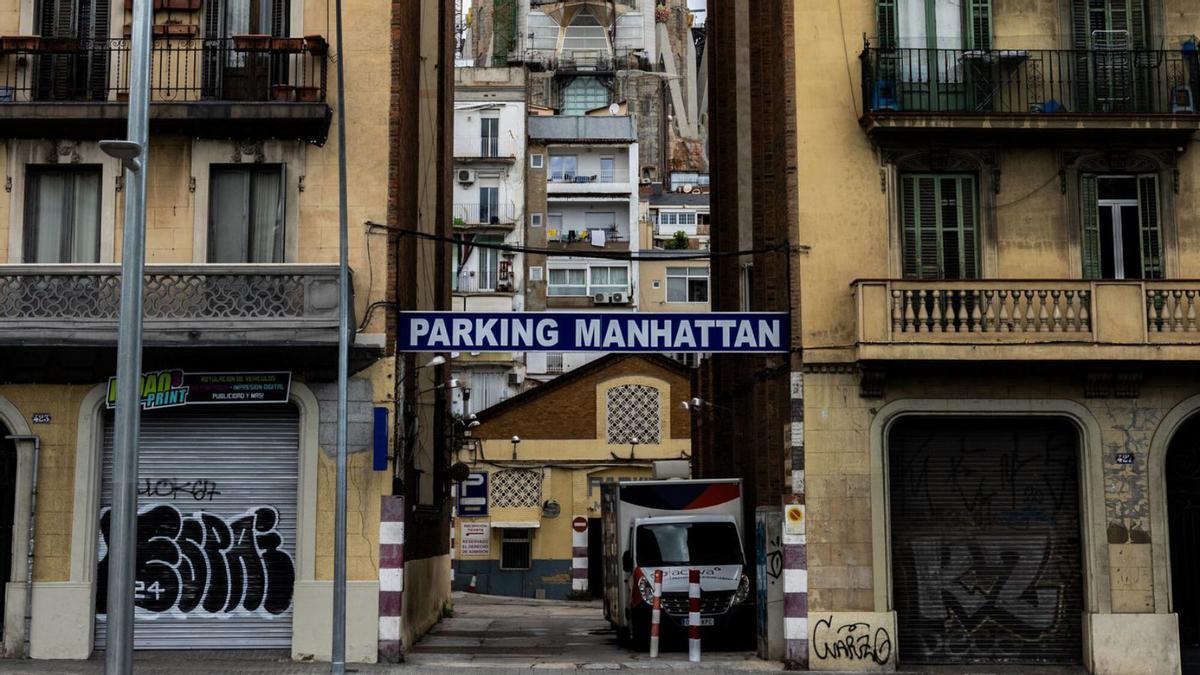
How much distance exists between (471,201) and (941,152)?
4990 cm

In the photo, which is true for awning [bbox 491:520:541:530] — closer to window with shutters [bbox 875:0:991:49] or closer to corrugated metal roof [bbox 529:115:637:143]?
window with shutters [bbox 875:0:991:49]

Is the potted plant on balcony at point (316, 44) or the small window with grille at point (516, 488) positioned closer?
the potted plant on balcony at point (316, 44)

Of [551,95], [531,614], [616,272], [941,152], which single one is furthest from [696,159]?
[941,152]

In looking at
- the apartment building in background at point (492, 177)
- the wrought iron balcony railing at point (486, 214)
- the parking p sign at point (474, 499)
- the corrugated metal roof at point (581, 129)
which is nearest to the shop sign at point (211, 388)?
the parking p sign at point (474, 499)

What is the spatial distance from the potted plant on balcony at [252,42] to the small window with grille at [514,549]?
28736mm

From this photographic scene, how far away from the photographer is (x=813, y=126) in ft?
74.6

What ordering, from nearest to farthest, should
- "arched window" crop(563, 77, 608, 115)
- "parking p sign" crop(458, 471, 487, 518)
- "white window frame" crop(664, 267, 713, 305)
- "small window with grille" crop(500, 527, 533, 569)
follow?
"parking p sign" crop(458, 471, 487, 518) → "small window with grille" crop(500, 527, 533, 569) → "white window frame" crop(664, 267, 713, 305) → "arched window" crop(563, 77, 608, 115)

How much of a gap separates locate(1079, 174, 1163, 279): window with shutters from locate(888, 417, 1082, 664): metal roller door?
8.81 feet

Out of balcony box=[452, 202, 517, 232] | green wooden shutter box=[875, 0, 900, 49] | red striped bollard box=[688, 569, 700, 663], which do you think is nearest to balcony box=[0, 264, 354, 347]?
red striped bollard box=[688, 569, 700, 663]

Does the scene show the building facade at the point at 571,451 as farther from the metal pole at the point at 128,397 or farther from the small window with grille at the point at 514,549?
the metal pole at the point at 128,397

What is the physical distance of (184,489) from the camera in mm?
22500

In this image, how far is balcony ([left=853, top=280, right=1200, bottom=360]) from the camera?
21.5 m

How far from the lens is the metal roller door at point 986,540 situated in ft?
72.8

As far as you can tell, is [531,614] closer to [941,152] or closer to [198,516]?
[198,516]
